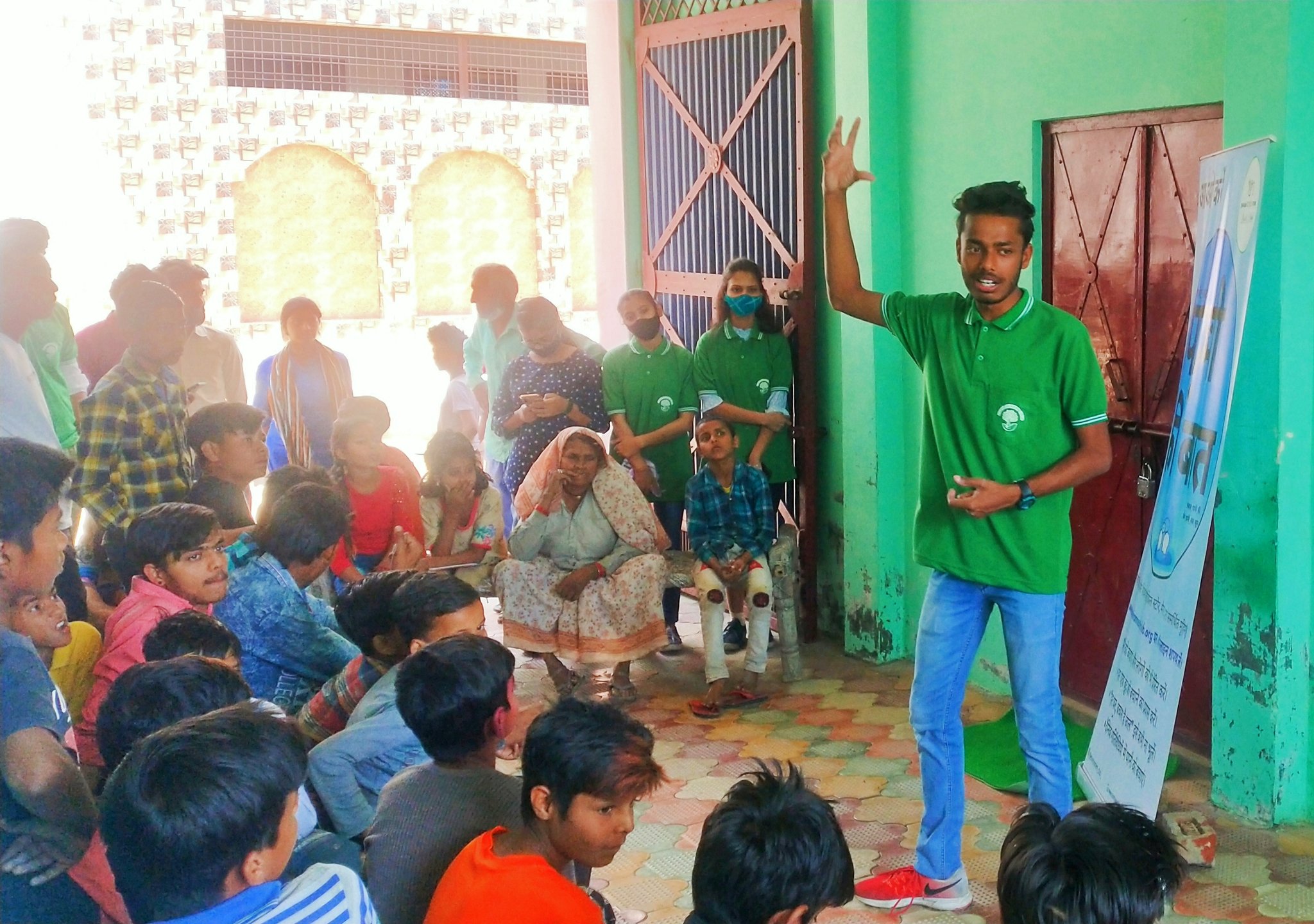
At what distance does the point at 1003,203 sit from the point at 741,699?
8.68 feet

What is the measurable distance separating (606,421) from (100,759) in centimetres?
322

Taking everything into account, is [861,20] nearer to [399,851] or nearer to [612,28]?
[612,28]

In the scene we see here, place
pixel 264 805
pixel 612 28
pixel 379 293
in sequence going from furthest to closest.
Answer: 1. pixel 379 293
2. pixel 612 28
3. pixel 264 805

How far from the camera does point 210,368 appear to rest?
5.94 metres

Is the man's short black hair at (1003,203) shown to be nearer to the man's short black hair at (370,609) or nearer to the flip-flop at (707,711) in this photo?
the man's short black hair at (370,609)

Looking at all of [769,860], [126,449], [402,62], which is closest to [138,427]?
[126,449]

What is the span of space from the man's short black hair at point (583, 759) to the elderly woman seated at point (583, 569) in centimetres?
293

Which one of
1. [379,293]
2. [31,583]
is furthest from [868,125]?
[379,293]

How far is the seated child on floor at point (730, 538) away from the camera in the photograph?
5.25 m

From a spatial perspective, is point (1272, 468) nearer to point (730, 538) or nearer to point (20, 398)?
point (730, 538)

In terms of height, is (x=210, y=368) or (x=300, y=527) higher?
(x=210, y=368)

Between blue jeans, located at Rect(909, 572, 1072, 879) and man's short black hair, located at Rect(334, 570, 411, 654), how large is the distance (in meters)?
1.32

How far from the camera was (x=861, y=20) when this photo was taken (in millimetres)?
5348

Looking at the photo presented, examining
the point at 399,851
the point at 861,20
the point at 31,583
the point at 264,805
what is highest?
the point at 861,20
